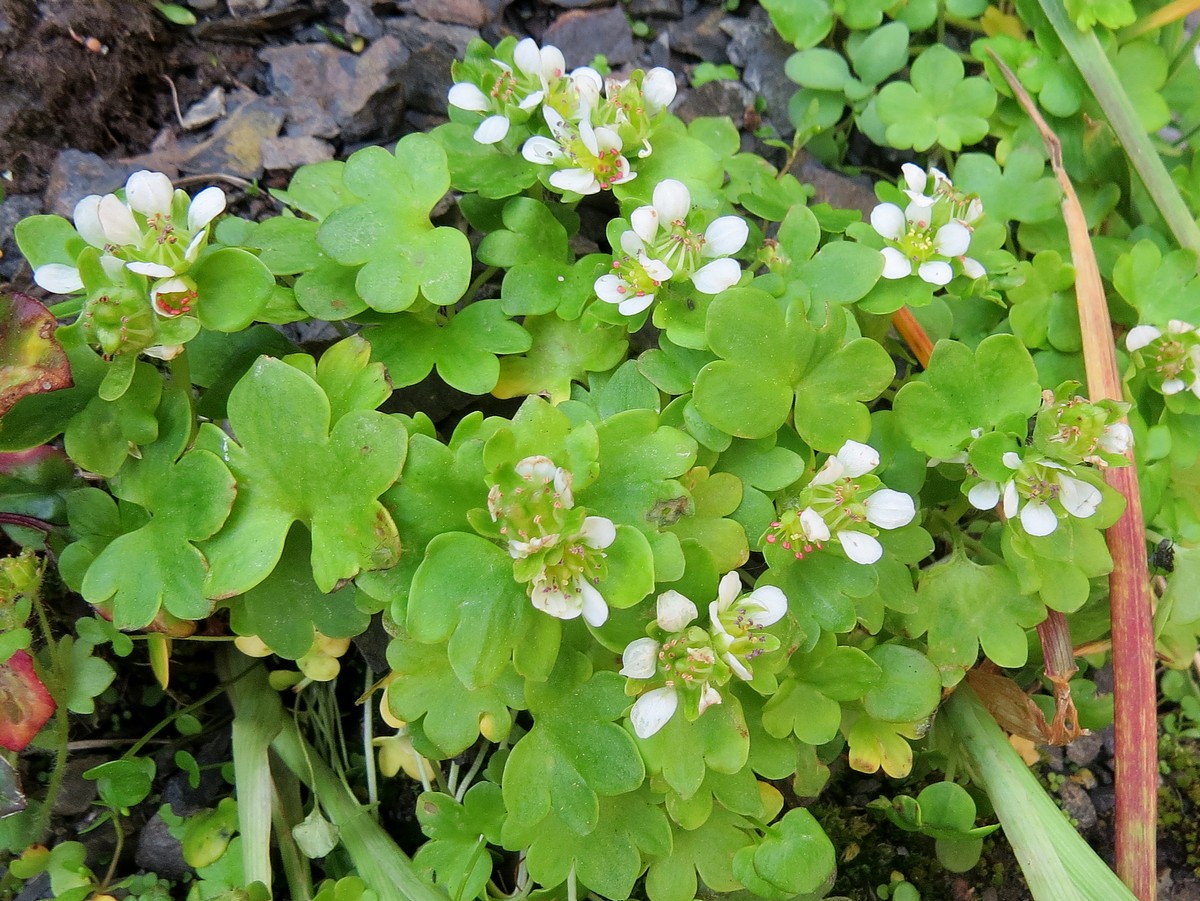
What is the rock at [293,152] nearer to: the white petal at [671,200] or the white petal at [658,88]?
the white petal at [658,88]

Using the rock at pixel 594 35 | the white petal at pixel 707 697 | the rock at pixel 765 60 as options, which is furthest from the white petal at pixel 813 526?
the rock at pixel 594 35

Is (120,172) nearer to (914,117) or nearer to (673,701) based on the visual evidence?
(673,701)

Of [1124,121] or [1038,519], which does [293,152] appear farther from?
[1124,121]

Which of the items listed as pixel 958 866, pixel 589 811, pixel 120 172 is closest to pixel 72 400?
pixel 120 172

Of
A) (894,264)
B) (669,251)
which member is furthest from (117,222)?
(894,264)

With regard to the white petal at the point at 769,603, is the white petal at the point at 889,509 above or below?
above

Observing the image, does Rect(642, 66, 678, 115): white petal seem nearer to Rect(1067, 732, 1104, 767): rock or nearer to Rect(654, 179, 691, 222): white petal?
Rect(654, 179, 691, 222): white petal

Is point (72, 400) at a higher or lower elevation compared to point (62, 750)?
higher
